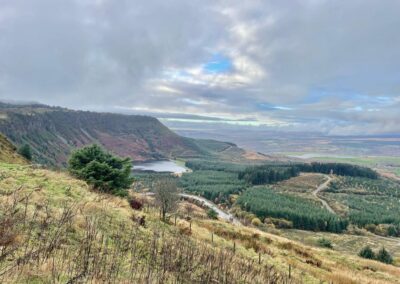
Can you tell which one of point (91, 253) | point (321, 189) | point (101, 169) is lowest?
point (321, 189)

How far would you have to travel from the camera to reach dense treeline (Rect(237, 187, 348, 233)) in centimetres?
10631

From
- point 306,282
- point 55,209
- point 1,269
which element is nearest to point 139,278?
point 1,269

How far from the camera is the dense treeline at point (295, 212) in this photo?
106312 millimetres

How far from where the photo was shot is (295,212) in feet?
367

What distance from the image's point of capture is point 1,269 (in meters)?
6.38

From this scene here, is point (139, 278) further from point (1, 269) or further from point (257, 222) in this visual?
point (257, 222)

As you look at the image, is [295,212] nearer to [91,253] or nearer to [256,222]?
[256,222]

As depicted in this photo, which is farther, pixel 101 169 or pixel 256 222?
pixel 256 222

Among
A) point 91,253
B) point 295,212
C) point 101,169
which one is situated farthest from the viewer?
point 295,212

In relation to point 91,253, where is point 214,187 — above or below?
below

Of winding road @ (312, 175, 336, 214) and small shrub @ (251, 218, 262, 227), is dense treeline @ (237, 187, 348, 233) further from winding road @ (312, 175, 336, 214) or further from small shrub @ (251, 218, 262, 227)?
small shrub @ (251, 218, 262, 227)

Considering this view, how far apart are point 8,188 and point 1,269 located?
8290 millimetres

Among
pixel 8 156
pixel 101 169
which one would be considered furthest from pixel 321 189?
pixel 101 169

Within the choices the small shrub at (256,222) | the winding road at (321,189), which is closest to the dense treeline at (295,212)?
the winding road at (321,189)
